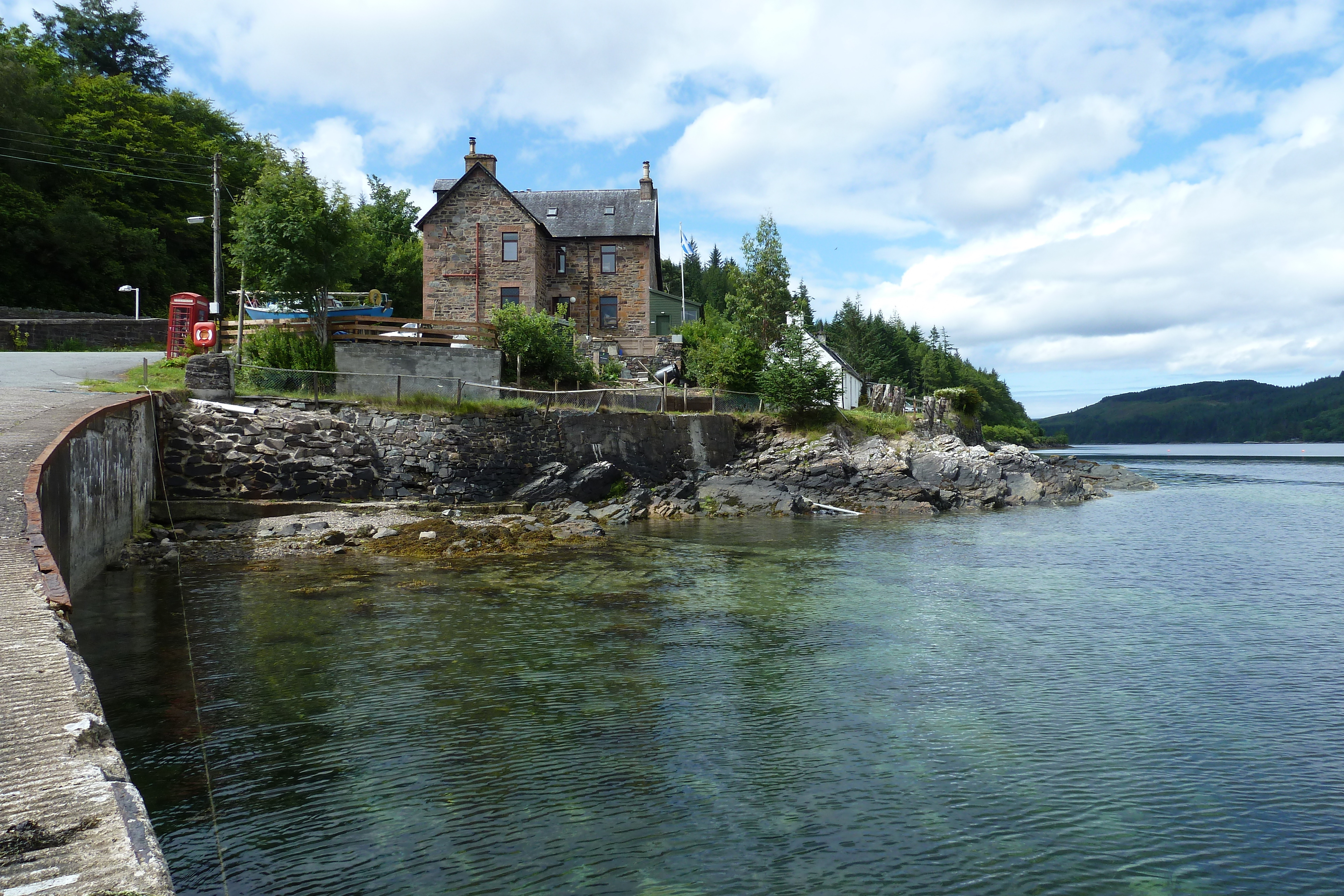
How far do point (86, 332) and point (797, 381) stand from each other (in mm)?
33017

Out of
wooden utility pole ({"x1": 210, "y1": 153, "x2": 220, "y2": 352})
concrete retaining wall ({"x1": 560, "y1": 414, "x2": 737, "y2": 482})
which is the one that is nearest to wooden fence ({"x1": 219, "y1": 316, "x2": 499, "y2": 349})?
wooden utility pole ({"x1": 210, "y1": 153, "x2": 220, "y2": 352})

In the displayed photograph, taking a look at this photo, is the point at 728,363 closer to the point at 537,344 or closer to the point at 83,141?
the point at 537,344

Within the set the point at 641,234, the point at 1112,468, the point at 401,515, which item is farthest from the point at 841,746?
the point at 1112,468

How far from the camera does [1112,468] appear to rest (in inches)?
2127

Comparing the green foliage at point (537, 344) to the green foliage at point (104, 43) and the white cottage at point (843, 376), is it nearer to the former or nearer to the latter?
the white cottage at point (843, 376)

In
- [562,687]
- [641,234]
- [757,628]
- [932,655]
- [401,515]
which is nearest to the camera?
[562,687]

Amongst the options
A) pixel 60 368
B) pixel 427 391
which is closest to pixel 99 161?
pixel 60 368

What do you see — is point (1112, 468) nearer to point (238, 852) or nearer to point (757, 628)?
point (757, 628)

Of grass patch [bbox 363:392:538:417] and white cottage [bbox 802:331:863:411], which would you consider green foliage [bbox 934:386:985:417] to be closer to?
white cottage [bbox 802:331:863:411]

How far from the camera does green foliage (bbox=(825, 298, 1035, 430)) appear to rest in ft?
285

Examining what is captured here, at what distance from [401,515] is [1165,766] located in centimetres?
2015

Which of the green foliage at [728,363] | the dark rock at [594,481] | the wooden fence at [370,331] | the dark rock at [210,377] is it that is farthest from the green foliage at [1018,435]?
the dark rock at [210,377]

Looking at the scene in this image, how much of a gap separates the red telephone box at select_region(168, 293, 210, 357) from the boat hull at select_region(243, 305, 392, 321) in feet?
5.68

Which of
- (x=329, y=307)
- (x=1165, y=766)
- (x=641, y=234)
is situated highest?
(x=641, y=234)
